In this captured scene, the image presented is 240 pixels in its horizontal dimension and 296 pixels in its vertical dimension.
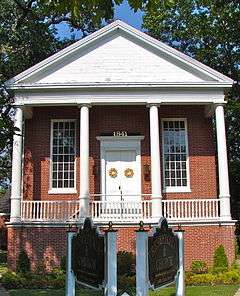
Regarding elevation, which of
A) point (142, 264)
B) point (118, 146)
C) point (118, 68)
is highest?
point (118, 68)

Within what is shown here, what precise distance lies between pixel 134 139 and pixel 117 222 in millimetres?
4076

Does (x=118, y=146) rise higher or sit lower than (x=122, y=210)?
higher

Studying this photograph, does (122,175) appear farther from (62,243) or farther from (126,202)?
(62,243)

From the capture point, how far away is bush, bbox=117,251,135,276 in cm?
1664

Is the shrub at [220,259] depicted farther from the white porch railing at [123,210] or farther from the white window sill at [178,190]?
the white window sill at [178,190]

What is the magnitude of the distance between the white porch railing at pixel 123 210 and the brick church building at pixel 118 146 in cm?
5

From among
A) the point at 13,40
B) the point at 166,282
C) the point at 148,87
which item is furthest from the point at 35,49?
the point at 166,282

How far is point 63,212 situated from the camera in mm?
19578

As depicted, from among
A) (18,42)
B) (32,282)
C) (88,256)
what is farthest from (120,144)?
(88,256)

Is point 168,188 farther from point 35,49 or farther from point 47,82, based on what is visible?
point 35,49

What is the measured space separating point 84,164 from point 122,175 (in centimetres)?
252

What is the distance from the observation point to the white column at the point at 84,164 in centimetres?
1873

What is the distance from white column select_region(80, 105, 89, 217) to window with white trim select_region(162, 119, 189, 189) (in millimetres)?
3840

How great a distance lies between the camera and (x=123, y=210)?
19.9 metres
